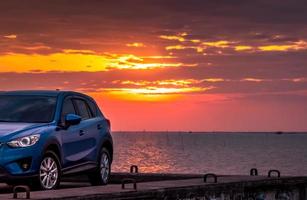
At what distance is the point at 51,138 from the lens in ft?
41.2

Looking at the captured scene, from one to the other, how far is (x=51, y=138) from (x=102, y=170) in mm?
2302

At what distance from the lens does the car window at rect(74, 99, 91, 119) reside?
14.3 metres

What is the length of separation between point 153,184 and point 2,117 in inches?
108

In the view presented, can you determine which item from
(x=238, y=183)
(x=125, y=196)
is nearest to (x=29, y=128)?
(x=125, y=196)

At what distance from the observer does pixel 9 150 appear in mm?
11914

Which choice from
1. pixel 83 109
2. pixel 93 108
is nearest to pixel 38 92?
pixel 83 109

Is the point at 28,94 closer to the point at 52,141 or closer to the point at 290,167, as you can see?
the point at 52,141

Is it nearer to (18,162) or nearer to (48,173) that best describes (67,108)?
(48,173)

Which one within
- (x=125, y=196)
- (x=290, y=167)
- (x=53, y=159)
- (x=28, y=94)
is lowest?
(x=125, y=196)

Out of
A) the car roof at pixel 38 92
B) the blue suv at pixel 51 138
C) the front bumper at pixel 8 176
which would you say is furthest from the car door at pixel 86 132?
the front bumper at pixel 8 176

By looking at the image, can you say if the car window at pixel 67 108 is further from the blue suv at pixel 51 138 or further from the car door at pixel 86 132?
the car door at pixel 86 132

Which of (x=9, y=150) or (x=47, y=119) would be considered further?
(x=47, y=119)

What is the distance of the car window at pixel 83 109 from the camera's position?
563 inches

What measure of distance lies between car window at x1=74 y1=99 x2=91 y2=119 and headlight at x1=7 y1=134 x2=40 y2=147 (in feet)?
6.78
